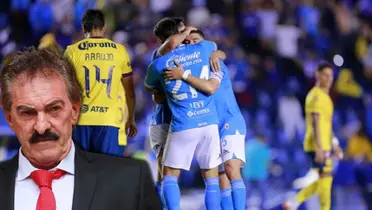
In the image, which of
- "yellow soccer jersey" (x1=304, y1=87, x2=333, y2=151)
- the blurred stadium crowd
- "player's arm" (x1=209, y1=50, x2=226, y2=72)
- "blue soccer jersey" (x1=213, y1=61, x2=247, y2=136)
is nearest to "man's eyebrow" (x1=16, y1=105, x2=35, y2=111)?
"player's arm" (x1=209, y1=50, x2=226, y2=72)

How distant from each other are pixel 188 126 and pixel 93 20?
0.94 meters

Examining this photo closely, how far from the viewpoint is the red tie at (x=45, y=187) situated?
182 centimetres

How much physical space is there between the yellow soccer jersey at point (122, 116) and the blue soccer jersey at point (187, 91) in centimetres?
26

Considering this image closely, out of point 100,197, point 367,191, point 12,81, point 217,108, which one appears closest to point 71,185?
point 100,197

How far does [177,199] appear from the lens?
5.12 m

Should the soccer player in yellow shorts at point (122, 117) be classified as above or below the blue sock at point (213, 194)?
above

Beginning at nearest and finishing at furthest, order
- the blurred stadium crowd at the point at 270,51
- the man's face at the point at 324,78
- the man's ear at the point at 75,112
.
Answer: the man's ear at the point at 75,112, the man's face at the point at 324,78, the blurred stadium crowd at the point at 270,51

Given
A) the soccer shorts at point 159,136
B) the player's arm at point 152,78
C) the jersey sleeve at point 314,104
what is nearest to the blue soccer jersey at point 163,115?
the soccer shorts at point 159,136

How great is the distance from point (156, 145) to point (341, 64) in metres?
4.64

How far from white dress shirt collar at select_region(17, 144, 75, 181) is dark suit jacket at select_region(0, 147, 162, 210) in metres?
0.01

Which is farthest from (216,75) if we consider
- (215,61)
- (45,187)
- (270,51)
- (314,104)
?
(270,51)

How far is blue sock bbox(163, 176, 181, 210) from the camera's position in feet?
16.7

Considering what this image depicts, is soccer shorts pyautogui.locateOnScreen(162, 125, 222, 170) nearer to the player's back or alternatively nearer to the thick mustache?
the player's back

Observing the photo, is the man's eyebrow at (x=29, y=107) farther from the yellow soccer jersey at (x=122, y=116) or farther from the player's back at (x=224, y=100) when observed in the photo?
the player's back at (x=224, y=100)
